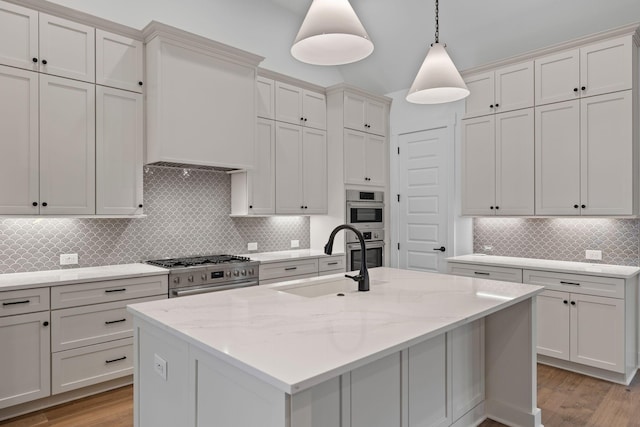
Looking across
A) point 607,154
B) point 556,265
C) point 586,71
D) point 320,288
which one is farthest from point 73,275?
point 586,71

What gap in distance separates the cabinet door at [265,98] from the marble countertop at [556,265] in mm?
2516

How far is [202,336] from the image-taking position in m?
1.47

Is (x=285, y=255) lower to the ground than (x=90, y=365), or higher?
higher

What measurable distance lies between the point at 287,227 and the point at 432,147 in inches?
82.3

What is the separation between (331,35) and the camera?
2258 mm

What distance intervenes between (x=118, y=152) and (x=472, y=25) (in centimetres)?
370

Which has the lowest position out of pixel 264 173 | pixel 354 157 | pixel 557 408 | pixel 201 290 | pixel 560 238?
pixel 557 408

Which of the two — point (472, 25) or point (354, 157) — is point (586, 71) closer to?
point (472, 25)

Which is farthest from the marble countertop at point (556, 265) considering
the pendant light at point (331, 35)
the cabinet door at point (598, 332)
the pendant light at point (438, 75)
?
the pendant light at point (331, 35)

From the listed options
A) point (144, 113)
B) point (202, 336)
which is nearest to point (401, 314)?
point (202, 336)

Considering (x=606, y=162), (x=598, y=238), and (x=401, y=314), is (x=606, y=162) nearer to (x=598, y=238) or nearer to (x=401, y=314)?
(x=598, y=238)

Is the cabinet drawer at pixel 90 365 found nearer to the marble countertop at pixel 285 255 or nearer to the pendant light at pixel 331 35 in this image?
the marble countertop at pixel 285 255

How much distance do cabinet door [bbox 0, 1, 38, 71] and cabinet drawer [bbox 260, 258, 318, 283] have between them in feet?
8.15

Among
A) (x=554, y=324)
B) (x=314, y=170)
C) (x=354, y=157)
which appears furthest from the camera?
(x=354, y=157)
